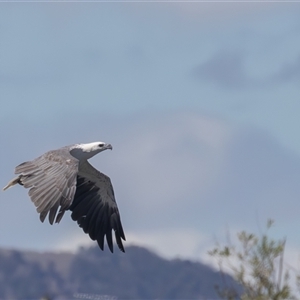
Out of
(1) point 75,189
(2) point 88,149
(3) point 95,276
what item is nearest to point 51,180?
(1) point 75,189

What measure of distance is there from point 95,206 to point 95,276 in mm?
92574

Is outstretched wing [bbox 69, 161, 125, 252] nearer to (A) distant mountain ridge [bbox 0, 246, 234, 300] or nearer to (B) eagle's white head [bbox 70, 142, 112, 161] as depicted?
(B) eagle's white head [bbox 70, 142, 112, 161]

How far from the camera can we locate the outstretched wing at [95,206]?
21469 millimetres

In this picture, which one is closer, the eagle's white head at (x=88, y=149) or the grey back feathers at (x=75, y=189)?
the grey back feathers at (x=75, y=189)

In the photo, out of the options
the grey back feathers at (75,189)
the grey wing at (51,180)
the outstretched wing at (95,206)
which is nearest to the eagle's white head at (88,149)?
the grey back feathers at (75,189)

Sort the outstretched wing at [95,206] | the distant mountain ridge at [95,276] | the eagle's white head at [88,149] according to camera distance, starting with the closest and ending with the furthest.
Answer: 1. the eagle's white head at [88,149]
2. the outstretched wing at [95,206]
3. the distant mountain ridge at [95,276]

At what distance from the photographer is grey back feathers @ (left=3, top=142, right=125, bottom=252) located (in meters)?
17.6

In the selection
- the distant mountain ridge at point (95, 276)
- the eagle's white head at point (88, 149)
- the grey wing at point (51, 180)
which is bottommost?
the grey wing at point (51, 180)

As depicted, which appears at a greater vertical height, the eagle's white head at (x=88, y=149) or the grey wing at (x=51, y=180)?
the eagle's white head at (x=88, y=149)

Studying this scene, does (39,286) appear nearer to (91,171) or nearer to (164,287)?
(164,287)

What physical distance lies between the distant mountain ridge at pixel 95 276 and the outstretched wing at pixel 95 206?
81.7 m

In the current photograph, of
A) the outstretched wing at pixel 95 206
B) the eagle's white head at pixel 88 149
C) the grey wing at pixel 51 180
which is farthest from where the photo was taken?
the outstretched wing at pixel 95 206

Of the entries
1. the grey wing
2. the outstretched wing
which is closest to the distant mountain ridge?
the outstretched wing

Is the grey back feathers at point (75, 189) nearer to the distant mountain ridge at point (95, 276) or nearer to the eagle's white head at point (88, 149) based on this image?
the eagle's white head at point (88, 149)
